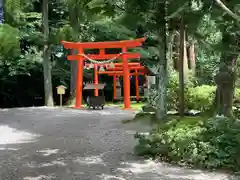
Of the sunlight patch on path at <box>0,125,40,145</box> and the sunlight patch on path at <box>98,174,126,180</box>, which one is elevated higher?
the sunlight patch on path at <box>0,125,40,145</box>

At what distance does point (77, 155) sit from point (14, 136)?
8.65ft

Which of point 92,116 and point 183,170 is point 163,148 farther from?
point 92,116

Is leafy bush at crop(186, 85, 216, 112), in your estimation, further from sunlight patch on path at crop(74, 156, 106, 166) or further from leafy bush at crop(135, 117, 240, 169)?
sunlight patch on path at crop(74, 156, 106, 166)

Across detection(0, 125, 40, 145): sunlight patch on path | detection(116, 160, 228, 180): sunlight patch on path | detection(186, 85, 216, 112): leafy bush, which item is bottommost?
detection(116, 160, 228, 180): sunlight patch on path

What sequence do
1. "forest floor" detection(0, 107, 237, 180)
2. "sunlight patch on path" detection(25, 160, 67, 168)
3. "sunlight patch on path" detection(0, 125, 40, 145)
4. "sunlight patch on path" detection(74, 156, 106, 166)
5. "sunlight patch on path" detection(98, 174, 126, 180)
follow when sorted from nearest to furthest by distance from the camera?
"sunlight patch on path" detection(98, 174, 126, 180)
"forest floor" detection(0, 107, 237, 180)
"sunlight patch on path" detection(25, 160, 67, 168)
"sunlight patch on path" detection(74, 156, 106, 166)
"sunlight patch on path" detection(0, 125, 40, 145)

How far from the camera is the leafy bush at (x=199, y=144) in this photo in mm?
4910

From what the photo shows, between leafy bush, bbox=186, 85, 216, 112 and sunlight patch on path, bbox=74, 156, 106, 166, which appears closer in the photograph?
→ sunlight patch on path, bbox=74, 156, 106, 166

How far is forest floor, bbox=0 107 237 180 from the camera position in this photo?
184 inches

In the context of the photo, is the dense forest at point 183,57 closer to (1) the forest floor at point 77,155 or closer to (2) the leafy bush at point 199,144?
(2) the leafy bush at point 199,144

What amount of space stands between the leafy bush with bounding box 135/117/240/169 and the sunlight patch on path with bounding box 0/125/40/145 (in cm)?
256

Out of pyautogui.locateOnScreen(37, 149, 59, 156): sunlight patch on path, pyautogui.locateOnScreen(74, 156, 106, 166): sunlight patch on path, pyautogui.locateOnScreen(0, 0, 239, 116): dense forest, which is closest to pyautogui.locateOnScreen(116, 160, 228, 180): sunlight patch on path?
pyautogui.locateOnScreen(74, 156, 106, 166): sunlight patch on path

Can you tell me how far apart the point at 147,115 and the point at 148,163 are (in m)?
4.15

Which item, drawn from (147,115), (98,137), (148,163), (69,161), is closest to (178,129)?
(148,163)

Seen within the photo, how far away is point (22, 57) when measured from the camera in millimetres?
18891
